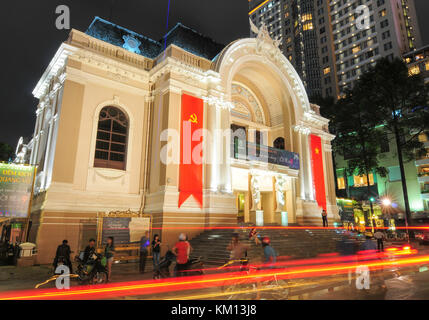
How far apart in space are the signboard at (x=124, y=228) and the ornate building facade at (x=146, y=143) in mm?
1300

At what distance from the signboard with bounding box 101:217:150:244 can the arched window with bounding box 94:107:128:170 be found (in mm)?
4294

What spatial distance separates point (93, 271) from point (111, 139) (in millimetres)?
9625

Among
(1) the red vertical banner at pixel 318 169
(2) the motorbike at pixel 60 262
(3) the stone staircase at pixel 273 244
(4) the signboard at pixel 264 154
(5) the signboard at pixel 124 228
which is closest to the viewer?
(2) the motorbike at pixel 60 262

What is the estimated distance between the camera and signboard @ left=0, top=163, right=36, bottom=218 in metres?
13.7

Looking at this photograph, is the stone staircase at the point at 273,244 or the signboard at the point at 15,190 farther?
the signboard at the point at 15,190

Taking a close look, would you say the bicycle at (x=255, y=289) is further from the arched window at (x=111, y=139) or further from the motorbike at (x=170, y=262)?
the arched window at (x=111, y=139)

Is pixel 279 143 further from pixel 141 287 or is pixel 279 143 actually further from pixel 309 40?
pixel 309 40

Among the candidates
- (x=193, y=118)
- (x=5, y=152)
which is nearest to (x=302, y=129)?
(x=193, y=118)

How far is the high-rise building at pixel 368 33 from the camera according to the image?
190 ft

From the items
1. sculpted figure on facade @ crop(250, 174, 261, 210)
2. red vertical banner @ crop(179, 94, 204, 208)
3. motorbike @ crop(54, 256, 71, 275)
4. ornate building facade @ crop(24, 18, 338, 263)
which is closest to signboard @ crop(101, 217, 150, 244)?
ornate building facade @ crop(24, 18, 338, 263)

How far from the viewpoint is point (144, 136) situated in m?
17.7

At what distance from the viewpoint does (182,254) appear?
8.08 metres

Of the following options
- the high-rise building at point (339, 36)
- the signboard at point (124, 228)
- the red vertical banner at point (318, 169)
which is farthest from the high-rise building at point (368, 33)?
the signboard at point (124, 228)
